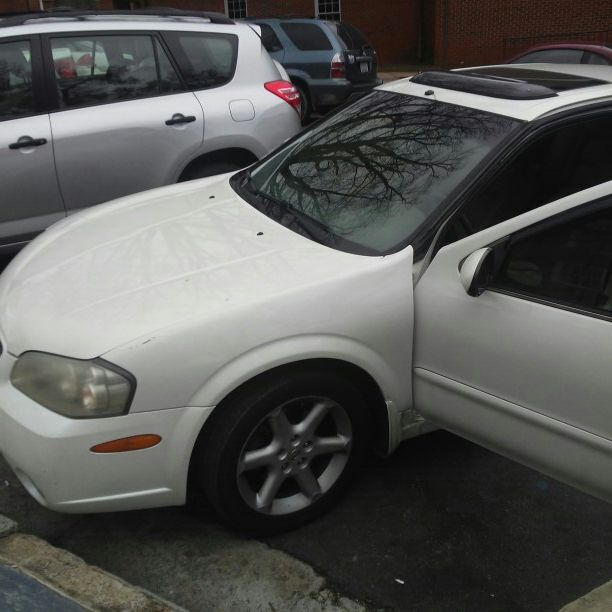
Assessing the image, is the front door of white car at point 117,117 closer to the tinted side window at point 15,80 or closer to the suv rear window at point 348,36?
the tinted side window at point 15,80

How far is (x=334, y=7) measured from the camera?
2166cm

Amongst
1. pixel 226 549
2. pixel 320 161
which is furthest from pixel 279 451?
pixel 320 161

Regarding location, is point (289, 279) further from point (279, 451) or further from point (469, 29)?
point (469, 29)

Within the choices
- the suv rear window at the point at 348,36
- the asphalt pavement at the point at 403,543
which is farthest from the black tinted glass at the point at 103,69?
the suv rear window at the point at 348,36

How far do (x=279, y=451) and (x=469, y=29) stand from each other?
1888 cm

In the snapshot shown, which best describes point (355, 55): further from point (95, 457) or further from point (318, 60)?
point (95, 457)

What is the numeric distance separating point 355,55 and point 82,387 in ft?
32.1

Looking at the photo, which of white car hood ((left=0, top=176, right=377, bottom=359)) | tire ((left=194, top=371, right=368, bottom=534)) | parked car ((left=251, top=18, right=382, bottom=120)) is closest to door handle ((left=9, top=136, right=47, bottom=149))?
white car hood ((left=0, top=176, right=377, bottom=359))

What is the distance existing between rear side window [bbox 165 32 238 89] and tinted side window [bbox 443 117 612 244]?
3.07 m

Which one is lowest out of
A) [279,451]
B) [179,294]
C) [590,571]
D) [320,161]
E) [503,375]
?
[590,571]

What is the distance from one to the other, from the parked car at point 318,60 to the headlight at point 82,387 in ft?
29.5

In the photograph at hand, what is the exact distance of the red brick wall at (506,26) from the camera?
18.5m

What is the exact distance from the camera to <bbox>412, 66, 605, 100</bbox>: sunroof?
320 cm

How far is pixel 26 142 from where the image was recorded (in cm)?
489
